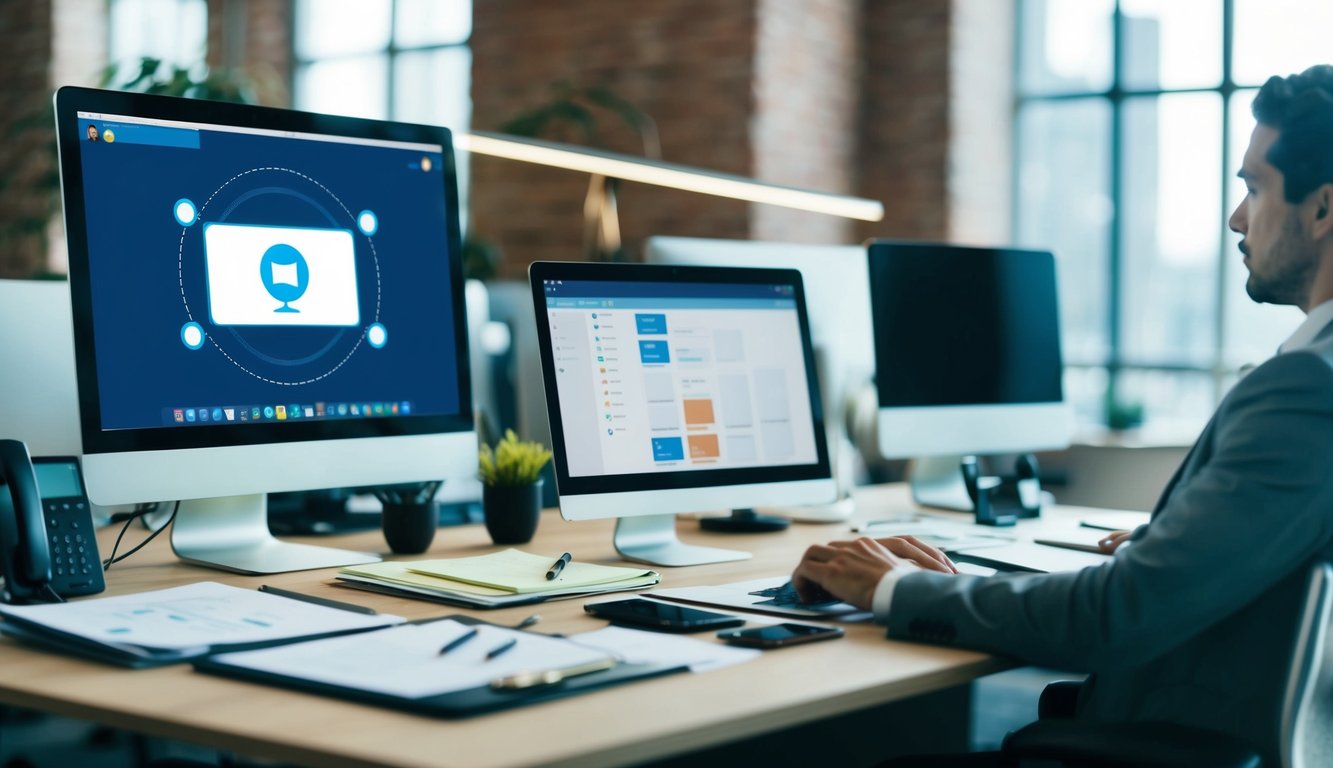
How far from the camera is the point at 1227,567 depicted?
123 cm

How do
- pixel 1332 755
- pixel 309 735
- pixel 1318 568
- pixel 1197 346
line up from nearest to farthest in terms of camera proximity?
pixel 309 735
pixel 1318 568
pixel 1332 755
pixel 1197 346

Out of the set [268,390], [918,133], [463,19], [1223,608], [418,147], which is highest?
[463,19]

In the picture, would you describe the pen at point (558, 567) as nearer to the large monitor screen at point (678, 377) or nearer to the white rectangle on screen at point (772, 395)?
the large monitor screen at point (678, 377)

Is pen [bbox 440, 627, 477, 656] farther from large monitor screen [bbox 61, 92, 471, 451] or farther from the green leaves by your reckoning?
the green leaves

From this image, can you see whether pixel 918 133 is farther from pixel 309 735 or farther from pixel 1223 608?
pixel 309 735

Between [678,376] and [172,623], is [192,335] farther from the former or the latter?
[678,376]

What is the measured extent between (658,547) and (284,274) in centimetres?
64

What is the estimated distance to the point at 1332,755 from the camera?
130cm

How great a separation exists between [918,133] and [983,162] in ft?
1.20

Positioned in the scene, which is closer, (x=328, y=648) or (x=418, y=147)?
(x=328, y=648)

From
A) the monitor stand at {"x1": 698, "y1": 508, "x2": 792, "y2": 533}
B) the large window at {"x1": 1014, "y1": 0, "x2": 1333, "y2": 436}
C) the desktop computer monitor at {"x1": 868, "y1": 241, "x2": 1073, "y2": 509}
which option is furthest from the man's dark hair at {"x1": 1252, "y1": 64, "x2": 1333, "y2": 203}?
the large window at {"x1": 1014, "y1": 0, "x2": 1333, "y2": 436}

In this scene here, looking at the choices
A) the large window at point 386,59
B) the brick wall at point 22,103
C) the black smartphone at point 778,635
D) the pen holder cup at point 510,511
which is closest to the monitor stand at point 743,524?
the pen holder cup at point 510,511

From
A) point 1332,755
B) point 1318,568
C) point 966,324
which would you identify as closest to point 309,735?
point 1318,568

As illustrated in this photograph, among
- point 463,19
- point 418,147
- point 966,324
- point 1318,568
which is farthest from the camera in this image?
point 463,19
